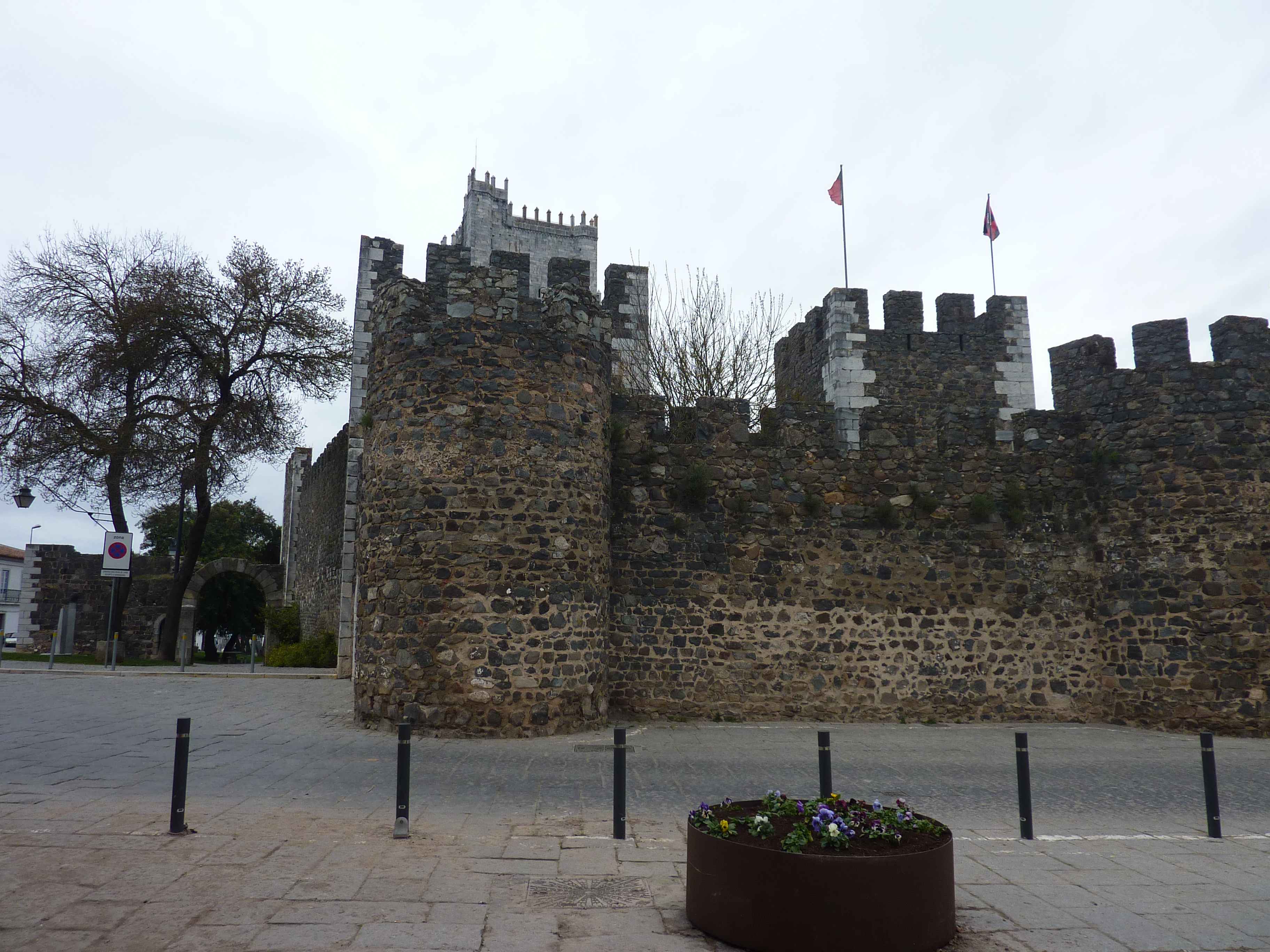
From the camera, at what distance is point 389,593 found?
968cm

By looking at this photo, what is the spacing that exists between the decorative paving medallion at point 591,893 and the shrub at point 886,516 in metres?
8.20

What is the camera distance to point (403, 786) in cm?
564

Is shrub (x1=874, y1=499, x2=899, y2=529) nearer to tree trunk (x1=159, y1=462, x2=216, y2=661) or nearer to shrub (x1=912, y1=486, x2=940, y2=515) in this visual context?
shrub (x1=912, y1=486, x2=940, y2=515)

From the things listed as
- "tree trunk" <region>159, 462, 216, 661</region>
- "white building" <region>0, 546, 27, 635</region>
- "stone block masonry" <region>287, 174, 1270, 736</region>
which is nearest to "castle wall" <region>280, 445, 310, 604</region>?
"tree trunk" <region>159, 462, 216, 661</region>

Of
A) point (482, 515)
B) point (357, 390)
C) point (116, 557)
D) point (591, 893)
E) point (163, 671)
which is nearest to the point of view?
point (591, 893)

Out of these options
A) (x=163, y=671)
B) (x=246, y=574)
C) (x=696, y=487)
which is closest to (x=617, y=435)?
(x=696, y=487)

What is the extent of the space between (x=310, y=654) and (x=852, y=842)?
1951 cm

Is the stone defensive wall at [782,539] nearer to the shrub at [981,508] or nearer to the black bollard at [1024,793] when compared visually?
the shrub at [981,508]

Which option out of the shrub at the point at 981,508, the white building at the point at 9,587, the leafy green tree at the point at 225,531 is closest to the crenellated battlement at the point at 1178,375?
the shrub at the point at 981,508

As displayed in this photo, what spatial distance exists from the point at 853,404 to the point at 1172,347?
6.46 metres

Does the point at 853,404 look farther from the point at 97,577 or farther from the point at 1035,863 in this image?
the point at 97,577

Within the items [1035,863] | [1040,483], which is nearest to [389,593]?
[1035,863]

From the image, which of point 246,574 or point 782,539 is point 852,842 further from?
point 246,574

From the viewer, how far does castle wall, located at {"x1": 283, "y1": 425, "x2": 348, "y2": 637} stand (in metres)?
20.1
